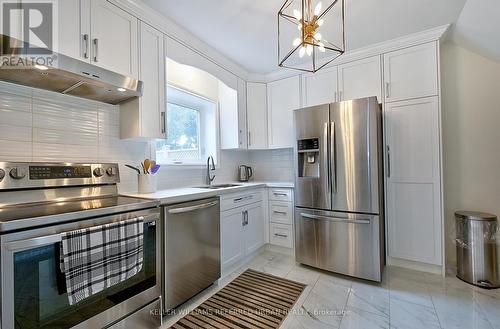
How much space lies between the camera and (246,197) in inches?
107

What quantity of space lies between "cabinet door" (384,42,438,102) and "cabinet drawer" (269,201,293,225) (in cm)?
171

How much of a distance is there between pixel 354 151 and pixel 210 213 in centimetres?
152

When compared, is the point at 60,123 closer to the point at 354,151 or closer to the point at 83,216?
the point at 83,216

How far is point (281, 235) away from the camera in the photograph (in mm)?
2980

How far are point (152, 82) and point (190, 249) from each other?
4.93ft

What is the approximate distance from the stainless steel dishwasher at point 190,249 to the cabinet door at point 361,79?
205 cm

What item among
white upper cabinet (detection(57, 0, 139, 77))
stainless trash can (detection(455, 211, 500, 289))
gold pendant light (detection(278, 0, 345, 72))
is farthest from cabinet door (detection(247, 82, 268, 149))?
stainless trash can (detection(455, 211, 500, 289))

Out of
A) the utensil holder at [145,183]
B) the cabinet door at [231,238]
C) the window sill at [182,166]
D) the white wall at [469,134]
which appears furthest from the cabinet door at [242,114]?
the white wall at [469,134]

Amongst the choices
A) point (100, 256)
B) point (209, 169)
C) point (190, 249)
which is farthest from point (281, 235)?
point (100, 256)

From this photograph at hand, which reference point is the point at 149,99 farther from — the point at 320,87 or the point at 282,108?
the point at 320,87

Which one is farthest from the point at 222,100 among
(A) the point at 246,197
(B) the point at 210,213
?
(B) the point at 210,213

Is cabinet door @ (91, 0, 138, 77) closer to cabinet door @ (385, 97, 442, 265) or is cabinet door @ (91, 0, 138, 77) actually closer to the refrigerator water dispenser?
the refrigerator water dispenser

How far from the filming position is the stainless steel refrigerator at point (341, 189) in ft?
7.12

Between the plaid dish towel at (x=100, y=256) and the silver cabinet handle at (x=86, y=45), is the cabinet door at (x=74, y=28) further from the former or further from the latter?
the plaid dish towel at (x=100, y=256)
